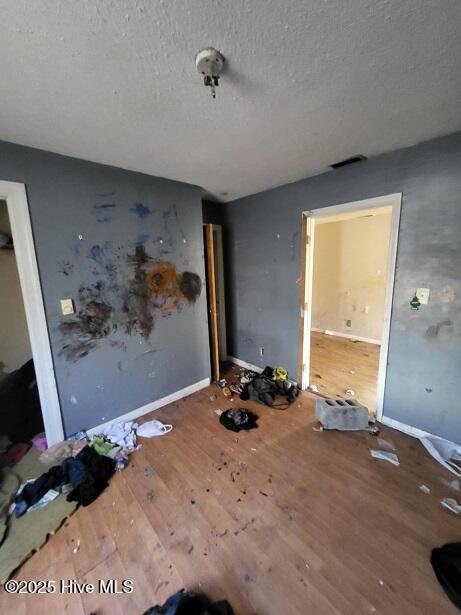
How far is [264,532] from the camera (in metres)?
1.42

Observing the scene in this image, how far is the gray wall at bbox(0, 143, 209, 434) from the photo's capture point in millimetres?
1886

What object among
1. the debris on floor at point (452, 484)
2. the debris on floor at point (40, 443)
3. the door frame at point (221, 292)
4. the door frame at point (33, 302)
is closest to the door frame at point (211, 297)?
the door frame at point (221, 292)

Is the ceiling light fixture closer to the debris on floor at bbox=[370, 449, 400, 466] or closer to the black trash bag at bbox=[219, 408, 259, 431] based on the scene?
the black trash bag at bbox=[219, 408, 259, 431]

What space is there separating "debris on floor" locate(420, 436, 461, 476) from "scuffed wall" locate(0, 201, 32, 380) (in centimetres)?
403

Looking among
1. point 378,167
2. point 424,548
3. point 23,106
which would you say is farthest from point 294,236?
point 424,548

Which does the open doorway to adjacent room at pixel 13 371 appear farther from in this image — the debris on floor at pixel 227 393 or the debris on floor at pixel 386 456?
the debris on floor at pixel 386 456

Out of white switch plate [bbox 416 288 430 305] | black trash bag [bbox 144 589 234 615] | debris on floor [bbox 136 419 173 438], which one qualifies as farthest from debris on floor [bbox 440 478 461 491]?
debris on floor [bbox 136 419 173 438]

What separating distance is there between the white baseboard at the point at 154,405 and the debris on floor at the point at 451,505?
2.33m

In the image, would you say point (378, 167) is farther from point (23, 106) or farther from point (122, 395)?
point (122, 395)

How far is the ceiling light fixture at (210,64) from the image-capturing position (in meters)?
1.00

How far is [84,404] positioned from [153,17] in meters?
2.54

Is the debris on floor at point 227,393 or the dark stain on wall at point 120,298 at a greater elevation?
the dark stain on wall at point 120,298

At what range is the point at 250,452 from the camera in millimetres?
2029

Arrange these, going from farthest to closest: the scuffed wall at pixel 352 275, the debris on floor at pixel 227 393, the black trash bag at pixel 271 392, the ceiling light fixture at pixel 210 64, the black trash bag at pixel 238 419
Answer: the scuffed wall at pixel 352 275
the debris on floor at pixel 227 393
the black trash bag at pixel 271 392
the black trash bag at pixel 238 419
the ceiling light fixture at pixel 210 64
